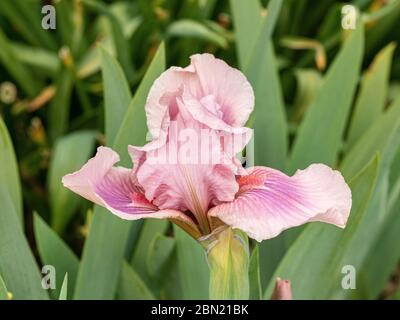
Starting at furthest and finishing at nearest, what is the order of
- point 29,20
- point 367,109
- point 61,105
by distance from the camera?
point 29,20 < point 61,105 < point 367,109

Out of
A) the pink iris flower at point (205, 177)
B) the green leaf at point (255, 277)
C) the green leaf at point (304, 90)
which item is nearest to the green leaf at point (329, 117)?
the green leaf at point (255, 277)

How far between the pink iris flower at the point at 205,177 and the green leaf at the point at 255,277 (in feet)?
0.55

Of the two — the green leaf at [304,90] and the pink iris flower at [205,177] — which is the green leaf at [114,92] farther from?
the green leaf at [304,90]

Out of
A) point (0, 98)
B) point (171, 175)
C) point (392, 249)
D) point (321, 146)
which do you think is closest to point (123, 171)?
point (171, 175)

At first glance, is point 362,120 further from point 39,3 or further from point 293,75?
point 39,3

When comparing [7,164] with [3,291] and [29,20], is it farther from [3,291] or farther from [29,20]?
[29,20]

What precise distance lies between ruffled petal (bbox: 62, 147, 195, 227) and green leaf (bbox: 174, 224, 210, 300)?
8.9 inches

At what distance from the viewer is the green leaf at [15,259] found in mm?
849

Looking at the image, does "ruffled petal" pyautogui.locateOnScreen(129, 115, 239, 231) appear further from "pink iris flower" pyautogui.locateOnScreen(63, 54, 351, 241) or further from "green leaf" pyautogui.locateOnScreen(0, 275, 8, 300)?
"green leaf" pyautogui.locateOnScreen(0, 275, 8, 300)

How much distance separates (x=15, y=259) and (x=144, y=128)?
7.8 inches

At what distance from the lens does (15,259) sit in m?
0.87

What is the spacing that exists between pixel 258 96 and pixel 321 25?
Result: 70 centimetres

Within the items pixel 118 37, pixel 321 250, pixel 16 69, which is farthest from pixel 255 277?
pixel 16 69

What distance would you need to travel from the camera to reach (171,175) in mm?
690
